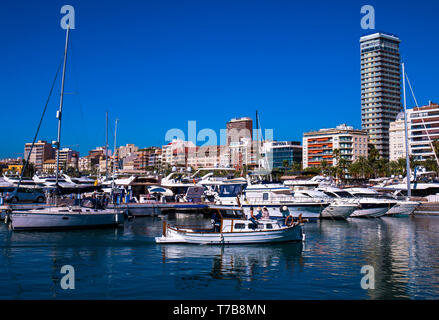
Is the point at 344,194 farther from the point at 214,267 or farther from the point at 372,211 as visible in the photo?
the point at 214,267

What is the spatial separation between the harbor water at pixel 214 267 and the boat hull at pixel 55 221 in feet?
3.26

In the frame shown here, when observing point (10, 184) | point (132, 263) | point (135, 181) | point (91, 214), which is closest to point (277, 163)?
point (135, 181)

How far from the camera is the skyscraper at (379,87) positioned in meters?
168

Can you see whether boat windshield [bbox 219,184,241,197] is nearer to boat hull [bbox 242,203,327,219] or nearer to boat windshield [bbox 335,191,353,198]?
boat hull [bbox 242,203,327,219]

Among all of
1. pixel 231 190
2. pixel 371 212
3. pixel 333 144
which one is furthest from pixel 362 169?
pixel 231 190

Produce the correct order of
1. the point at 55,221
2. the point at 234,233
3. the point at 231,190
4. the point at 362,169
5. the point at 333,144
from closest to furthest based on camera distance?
1. the point at 234,233
2. the point at 55,221
3. the point at 231,190
4. the point at 362,169
5. the point at 333,144

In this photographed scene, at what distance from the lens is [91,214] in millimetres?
35719

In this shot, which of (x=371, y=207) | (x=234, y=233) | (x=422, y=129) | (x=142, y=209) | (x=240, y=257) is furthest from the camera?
(x=422, y=129)

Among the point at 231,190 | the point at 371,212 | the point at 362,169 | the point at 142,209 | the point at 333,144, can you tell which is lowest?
the point at 371,212

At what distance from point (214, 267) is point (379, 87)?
165m

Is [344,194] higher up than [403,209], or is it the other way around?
[344,194]

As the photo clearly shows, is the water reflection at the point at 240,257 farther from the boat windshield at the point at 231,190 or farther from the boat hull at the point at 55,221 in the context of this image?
the boat windshield at the point at 231,190

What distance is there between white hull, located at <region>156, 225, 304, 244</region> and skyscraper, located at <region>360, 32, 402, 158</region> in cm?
15068

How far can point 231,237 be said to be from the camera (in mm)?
27344
